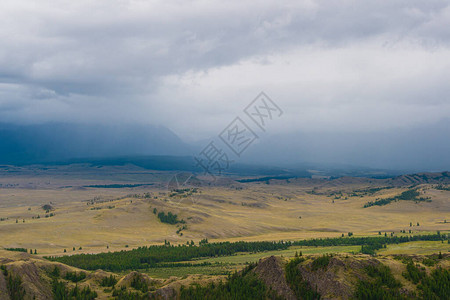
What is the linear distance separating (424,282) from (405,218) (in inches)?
5851

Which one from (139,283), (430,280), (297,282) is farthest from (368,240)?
(139,283)

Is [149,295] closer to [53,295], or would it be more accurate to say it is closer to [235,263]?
[53,295]

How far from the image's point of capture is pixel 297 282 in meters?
43.2

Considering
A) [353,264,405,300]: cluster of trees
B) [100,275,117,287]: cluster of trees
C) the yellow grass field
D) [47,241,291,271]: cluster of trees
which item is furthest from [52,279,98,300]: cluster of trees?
the yellow grass field

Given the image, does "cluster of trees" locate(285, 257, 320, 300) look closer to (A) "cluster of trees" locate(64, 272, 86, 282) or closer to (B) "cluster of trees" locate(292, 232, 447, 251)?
(A) "cluster of trees" locate(64, 272, 86, 282)

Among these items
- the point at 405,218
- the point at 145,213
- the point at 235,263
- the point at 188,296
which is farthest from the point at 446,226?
the point at 188,296

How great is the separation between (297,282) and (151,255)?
5508cm

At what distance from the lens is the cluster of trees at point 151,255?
7944 centimetres

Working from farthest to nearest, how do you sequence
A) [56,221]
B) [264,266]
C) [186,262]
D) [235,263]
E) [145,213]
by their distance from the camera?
[145,213]
[56,221]
[186,262]
[235,263]
[264,266]

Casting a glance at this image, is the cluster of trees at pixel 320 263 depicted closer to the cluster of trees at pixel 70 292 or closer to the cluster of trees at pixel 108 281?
the cluster of trees at pixel 108 281

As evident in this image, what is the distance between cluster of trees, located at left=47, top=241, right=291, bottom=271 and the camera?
7944 cm

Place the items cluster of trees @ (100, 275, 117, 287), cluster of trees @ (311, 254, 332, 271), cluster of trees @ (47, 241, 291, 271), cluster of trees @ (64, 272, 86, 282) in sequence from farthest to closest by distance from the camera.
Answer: cluster of trees @ (47, 241, 291, 271) → cluster of trees @ (64, 272, 86, 282) → cluster of trees @ (100, 275, 117, 287) → cluster of trees @ (311, 254, 332, 271)

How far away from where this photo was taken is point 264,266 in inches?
1843

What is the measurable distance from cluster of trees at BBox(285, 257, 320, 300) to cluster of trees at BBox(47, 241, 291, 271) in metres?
44.9
